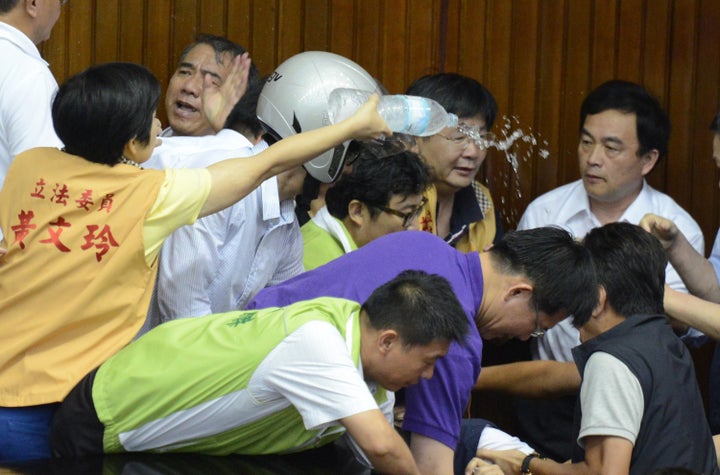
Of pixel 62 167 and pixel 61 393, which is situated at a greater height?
pixel 62 167

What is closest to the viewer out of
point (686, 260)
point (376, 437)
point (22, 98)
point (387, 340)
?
point (376, 437)

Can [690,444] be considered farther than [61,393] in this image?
Yes

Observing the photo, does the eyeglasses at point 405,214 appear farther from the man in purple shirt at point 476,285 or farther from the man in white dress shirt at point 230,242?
the man in purple shirt at point 476,285

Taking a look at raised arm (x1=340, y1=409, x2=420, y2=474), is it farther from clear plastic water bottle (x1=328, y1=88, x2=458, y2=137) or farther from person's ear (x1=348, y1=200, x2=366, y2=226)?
person's ear (x1=348, y1=200, x2=366, y2=226)

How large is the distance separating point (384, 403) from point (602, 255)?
29.8 inches

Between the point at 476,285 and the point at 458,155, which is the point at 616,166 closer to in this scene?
the point at 458,155

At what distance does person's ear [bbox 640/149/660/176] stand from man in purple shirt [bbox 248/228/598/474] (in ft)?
5.05

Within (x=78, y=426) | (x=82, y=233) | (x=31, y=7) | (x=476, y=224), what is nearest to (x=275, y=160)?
(x=82, y=233)

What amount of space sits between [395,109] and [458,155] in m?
1.00

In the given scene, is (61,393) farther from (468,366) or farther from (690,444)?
(690,444)

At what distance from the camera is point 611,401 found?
3006mm

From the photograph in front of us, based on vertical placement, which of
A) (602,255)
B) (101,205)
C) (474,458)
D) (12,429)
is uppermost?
(101,205)

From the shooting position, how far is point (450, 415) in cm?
286

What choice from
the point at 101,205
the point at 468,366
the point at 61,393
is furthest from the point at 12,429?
the point at 468,366
